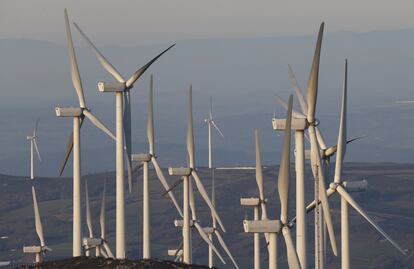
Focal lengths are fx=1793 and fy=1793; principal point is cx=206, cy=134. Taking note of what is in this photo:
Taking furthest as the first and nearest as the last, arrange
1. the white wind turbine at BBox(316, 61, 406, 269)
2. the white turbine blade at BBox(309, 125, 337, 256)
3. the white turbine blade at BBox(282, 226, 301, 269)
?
the white wind turbine at BBox(316, 61, 406, 269), the white turbine blade at BBox(309, 125, 337, 256), the white turbine blade at BBox(282, 226, 301, 269)

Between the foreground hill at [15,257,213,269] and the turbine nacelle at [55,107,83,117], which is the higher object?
the turbine nacelle at [55,107,83,117]

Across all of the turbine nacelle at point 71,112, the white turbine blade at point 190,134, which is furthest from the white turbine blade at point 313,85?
the white turbine blade at point 190,134

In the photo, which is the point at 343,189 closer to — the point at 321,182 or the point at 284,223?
the point at 321,182

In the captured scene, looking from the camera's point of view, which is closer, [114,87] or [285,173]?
[285,173]

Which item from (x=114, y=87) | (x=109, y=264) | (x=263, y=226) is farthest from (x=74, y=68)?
(x=263, y=226)

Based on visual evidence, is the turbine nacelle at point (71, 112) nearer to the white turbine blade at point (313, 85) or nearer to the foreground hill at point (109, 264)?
the foreground hill at point (109, 264)

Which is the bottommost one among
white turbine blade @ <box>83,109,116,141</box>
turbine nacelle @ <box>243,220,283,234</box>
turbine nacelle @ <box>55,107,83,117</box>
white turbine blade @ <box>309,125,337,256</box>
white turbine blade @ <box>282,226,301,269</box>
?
white turbine blade @ <box>282,226,301,269</box>

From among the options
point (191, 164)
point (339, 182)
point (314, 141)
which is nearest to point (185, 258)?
point (191, 164)

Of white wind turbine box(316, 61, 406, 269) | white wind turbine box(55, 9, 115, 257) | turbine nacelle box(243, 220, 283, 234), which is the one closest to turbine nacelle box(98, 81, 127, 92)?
white wind turbine box(55, 9, 115, 257)

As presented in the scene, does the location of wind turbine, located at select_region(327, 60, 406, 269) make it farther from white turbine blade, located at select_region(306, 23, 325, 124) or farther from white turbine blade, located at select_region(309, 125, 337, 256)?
white turbine blade, located at select_region(309, 125, 337, 256)

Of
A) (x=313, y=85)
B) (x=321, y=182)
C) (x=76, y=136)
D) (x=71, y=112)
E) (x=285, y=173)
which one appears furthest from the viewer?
(x=71, y=112)

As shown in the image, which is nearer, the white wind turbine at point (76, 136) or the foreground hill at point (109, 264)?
the foreground hill at point (109, 264)

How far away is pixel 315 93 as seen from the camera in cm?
10188

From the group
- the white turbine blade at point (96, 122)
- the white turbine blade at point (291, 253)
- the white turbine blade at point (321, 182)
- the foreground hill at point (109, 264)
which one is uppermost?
the white turbine blade at point (96, 122)
